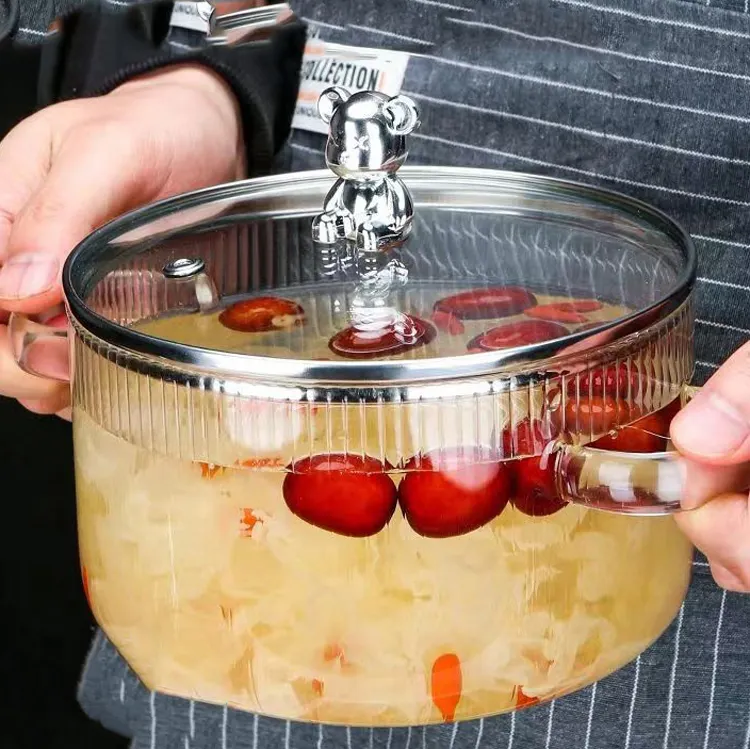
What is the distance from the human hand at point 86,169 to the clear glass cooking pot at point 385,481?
0.09 metres

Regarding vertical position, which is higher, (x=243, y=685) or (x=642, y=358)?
(x=642, y=358)

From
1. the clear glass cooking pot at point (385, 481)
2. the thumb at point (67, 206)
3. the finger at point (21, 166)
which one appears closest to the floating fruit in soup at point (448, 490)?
the clear glass cooking pot at point (385, 481)

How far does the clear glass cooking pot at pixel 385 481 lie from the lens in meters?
0.41

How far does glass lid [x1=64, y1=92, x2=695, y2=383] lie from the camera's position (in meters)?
0.42

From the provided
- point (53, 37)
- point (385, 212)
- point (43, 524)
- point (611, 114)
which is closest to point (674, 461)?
point (385, 212)

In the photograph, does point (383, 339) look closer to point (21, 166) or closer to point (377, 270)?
point (377, 270)

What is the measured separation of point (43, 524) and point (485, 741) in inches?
32.3

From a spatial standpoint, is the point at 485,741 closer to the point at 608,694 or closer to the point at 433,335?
the point at 608,694

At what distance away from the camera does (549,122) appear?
67 centimetres

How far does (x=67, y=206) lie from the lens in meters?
0.59

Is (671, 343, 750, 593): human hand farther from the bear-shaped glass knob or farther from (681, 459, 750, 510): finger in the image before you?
the bear-shaped glass knob

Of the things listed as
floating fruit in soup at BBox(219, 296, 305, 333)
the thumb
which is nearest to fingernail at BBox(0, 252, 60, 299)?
the thumb

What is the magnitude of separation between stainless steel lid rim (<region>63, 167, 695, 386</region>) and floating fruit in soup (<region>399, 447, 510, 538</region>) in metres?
0.03

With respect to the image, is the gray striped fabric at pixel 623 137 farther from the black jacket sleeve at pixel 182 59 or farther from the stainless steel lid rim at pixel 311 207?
the stainless steel lid rim at pixel 311 207
